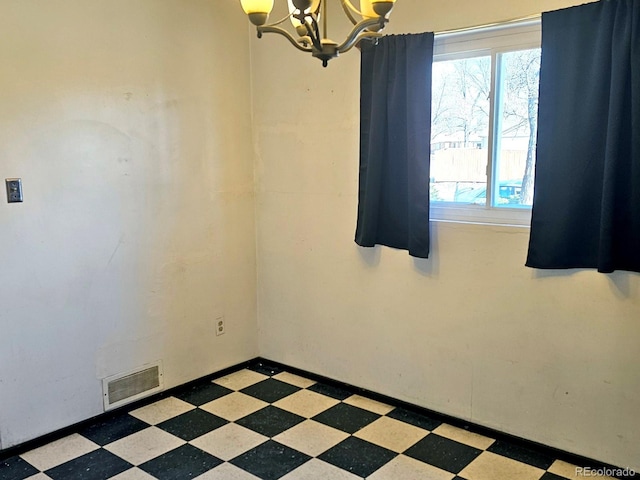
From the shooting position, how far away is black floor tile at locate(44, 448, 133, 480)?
7.89ft

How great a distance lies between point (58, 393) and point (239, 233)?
1.39m

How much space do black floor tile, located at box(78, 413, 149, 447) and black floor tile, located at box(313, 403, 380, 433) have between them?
95cm

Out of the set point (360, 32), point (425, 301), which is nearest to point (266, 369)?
point (425, 301)

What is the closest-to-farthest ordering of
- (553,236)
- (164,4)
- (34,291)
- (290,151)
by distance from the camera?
1. (553,236)
2. (34,291)
3. (164,4)
4. (290,151)

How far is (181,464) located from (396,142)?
1871 millimetres

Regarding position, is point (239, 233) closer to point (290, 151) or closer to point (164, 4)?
point (290, 151)

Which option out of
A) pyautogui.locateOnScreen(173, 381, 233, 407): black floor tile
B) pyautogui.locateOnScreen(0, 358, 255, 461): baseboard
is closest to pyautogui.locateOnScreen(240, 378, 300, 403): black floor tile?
pyautogui.locateOnScreen(173, 381, 233, 407): black floor tile

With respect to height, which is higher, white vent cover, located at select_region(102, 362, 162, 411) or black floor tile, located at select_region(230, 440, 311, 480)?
white vent cover, located at select_region(102, 362, 162, 411)

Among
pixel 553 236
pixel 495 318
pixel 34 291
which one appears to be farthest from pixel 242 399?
pixel 553 236

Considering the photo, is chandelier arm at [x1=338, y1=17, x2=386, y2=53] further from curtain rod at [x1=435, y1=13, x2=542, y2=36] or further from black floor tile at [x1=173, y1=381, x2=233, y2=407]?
black floor tile at [x1=173, y1=381, x2=233, y2=407]

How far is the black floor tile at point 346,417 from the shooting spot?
2857 millimetres

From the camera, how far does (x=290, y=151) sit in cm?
338

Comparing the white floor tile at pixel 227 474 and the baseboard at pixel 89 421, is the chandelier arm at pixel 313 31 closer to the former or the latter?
the white floor tile at pixel 227 474

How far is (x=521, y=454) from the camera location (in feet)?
8.41
